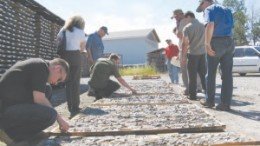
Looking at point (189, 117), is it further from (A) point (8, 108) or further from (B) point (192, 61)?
(B) point (192, 61)

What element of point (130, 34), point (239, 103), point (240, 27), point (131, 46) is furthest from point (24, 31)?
point (240, 27)

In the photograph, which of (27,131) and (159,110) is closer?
(27,131)

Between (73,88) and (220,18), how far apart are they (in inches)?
108

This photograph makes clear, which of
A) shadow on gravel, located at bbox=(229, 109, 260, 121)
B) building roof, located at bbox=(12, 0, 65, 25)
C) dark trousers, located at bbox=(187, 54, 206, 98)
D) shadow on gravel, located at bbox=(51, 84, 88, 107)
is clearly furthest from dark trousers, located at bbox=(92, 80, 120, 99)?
building roof, located at bbox=(12, 0, 65, 25)

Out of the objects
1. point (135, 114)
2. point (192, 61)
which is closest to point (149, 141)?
point (135, 114)

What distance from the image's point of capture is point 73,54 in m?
7.21

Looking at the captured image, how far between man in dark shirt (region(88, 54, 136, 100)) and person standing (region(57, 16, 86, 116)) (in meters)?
1.66

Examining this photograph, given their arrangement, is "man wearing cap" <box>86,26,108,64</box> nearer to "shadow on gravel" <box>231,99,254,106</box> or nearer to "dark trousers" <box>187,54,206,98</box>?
"dark trousers" <box>187,54,206,98</box>

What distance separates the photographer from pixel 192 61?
864cm

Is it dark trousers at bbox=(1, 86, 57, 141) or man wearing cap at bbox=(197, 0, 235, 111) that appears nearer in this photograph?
dark trousers at bbox=(1, 86, 57, 141)

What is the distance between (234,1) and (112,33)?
21681mm

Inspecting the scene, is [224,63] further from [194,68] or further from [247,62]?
[247,62]

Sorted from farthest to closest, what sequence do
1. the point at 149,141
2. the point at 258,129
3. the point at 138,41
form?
the point at 138,41 → the point at 258,129 → the point at 149,141

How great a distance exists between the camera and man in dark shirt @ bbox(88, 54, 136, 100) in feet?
29.4
